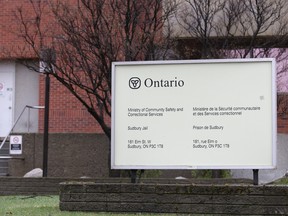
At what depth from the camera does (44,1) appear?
1612 cm

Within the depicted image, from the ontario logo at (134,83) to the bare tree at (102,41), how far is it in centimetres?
423

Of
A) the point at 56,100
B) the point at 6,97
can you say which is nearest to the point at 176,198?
the point at 56,100

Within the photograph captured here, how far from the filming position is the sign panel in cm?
809

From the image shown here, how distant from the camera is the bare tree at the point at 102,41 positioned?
12.9 meters

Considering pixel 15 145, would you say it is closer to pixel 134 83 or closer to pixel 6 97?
pixel 6 97

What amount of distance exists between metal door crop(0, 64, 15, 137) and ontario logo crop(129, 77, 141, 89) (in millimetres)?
10483

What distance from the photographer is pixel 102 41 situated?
12.8m

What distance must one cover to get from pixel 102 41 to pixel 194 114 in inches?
202

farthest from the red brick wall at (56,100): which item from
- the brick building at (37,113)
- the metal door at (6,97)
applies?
the metal door at (6,97)

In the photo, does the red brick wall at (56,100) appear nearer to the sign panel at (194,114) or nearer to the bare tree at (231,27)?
the bare tree at (231,27)

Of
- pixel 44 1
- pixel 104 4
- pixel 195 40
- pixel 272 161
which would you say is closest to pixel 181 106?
pixel 272 161

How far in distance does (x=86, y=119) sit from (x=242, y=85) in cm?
955

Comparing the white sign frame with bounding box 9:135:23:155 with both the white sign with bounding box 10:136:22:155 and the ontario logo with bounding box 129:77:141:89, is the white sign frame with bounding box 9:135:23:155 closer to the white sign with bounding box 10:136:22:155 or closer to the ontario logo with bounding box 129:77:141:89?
the white sign with bounding box 10:136:22:155

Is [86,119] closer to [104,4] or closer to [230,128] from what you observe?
[104,4]
